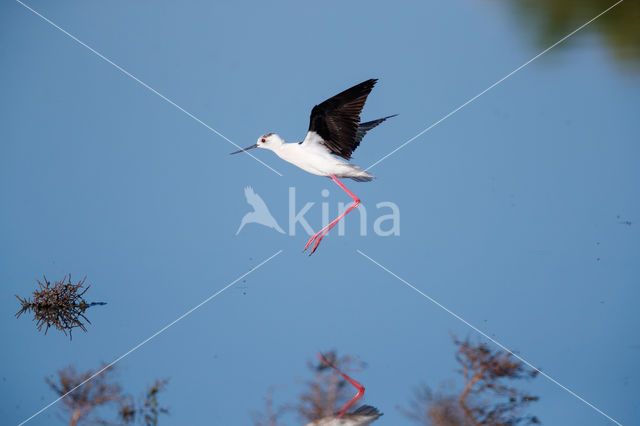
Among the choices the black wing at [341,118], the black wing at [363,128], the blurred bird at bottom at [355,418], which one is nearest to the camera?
the blurred bird at bottom at [355,418]

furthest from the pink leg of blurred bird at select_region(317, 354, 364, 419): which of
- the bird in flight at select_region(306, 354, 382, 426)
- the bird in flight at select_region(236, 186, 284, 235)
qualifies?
the bird in flight at select_region(236, 186, 284, 235)

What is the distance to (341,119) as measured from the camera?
226cm

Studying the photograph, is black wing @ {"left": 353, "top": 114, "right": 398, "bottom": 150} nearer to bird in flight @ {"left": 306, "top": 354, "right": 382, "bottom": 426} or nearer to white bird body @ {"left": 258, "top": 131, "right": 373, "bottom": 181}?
white bird body @ {"left": 258, "top": 131, "right": 373, "bottom": 181}

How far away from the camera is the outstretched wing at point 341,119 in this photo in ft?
7.08

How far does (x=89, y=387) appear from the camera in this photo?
2.12 m

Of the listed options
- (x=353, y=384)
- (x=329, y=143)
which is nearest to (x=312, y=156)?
(x=329, y=143)

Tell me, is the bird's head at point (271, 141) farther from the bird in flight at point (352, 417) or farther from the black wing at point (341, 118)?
the bird in flight at point (352, 417)

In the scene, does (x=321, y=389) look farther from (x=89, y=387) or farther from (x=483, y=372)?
(x=89, y=387)

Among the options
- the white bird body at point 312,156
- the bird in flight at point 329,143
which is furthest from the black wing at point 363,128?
the white bird body at point 312,156

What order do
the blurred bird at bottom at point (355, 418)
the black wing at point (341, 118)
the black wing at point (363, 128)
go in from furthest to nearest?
the black wing at point (363, 128)
the black wing at point (341, 118)
the blurred bird at bottom at point (355, 418)

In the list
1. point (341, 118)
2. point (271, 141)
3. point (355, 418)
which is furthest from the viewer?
point (271, 141)

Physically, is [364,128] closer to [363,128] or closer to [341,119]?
[363,128]

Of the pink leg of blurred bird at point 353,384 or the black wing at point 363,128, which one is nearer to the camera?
the pink leg of blurred bird at point 353,384

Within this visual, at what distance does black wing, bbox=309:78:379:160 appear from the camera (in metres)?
2.16
